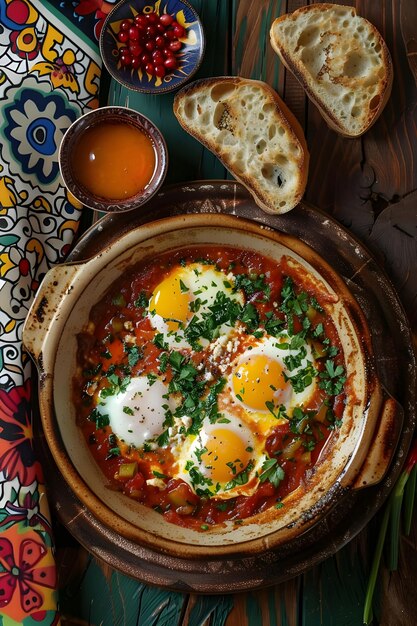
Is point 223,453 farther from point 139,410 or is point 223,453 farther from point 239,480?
point 139,410

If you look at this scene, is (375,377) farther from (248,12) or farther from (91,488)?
(248,12)

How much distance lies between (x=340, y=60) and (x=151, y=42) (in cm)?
99

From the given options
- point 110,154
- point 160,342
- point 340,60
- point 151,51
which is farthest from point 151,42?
point 160,342

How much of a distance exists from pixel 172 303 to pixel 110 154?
2.70 ft

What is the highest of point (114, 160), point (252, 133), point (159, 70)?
point (159, 70)

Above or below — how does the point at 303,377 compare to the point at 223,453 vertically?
above

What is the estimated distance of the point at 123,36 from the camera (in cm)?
395

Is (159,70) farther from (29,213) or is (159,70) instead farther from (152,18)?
(29,213)

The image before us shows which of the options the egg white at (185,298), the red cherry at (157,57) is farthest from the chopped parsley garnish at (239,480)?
the red cherry at (157,57)

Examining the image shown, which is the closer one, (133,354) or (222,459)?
(222,459)

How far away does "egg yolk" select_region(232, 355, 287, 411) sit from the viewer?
3.81 m

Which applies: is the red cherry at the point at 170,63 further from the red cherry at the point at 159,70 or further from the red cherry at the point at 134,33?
the red cherry at the point at 134,33

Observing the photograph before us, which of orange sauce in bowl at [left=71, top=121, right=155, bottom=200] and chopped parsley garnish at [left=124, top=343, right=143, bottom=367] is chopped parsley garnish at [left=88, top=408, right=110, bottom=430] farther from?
orange sauce in bowl at [left=71, top=121, right=155, bottom=200]

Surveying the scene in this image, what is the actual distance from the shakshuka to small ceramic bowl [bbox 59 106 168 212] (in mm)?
365
